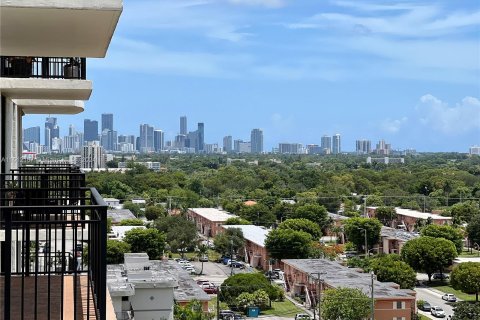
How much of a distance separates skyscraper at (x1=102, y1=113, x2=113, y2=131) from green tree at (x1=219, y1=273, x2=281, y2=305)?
550 ft

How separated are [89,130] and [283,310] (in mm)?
158802

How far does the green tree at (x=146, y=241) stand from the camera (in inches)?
1145

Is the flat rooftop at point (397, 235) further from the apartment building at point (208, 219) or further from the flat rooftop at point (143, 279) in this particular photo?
the flat rooftop at point (143, 279)

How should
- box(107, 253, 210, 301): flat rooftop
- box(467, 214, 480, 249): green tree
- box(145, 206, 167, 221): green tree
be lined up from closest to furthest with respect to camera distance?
1. box(107, 253, 210, 301): flat rooftop
2. box(467, 214, 480, 249): green tree
3. box(145, 206, 167, 221): green tree

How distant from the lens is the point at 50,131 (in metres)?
150

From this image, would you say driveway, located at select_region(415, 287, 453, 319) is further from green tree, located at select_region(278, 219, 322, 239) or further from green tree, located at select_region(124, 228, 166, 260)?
green tree, located at select_region(124, 228, 166, 260)

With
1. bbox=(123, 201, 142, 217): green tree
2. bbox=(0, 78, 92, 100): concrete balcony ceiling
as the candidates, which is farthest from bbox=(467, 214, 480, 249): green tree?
bbox=(0, 78, 92, 100): concrete balcony ceiling

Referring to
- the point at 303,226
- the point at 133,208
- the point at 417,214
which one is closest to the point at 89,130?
the point at 133,208

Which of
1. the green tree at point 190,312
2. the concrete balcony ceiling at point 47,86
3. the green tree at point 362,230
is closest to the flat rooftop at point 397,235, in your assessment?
the green tree at point 362,230

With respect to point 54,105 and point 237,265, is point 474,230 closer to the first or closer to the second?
point 237,265

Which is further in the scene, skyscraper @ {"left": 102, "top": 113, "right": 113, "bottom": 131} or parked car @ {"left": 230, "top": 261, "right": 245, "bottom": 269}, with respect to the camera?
skyscraper @ {"left": 102, "top": 113, "right": 113, "bottom": 131}

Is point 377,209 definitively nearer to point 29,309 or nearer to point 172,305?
point 172,305

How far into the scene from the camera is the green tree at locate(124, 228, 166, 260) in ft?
95.4

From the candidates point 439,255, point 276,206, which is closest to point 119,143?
point 276,206
